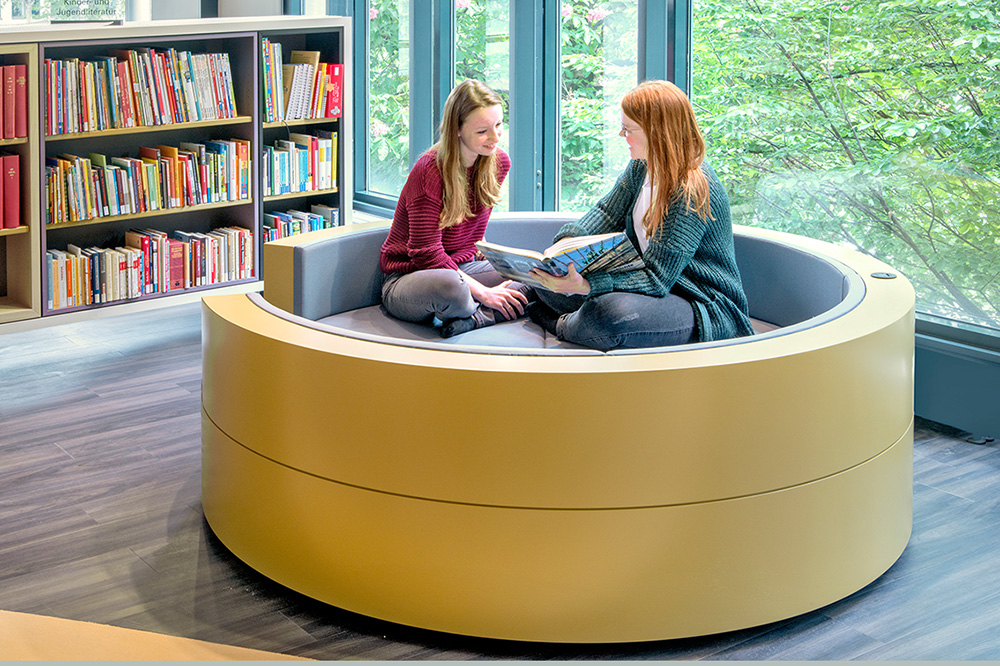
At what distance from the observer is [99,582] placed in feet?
9.16

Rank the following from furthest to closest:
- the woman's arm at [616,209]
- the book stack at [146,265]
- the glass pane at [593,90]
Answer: the glass pane at [593,90] → the book stack at [146,265] → the woman's arm at [616,209]

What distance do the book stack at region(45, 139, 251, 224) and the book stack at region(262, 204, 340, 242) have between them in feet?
0.77

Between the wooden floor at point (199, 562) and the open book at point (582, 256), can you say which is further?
the open book at point (582, 256)

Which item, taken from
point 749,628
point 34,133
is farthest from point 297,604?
point 34,133

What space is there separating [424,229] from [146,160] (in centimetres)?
192

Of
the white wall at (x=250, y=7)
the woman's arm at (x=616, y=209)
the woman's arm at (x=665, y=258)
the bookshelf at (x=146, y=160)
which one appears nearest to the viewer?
the woman's arm at (x=665, y=258)

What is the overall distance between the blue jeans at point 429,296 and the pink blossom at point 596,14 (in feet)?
6.53

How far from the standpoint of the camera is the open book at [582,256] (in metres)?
2.84

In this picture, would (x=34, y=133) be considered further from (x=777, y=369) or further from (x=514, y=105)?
(x=777, y=369)

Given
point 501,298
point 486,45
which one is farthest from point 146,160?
point 501,298

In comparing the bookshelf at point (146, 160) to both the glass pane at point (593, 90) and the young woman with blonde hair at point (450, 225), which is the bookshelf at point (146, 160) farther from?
the young woman with blonde hair at point (450, 225)

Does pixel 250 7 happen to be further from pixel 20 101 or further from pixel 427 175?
pixel 427 175

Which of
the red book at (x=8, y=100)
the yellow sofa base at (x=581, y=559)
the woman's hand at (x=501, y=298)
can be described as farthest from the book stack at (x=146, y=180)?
the yellow sofa base at (x=581, y=559)

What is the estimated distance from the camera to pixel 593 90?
512 centimetres
